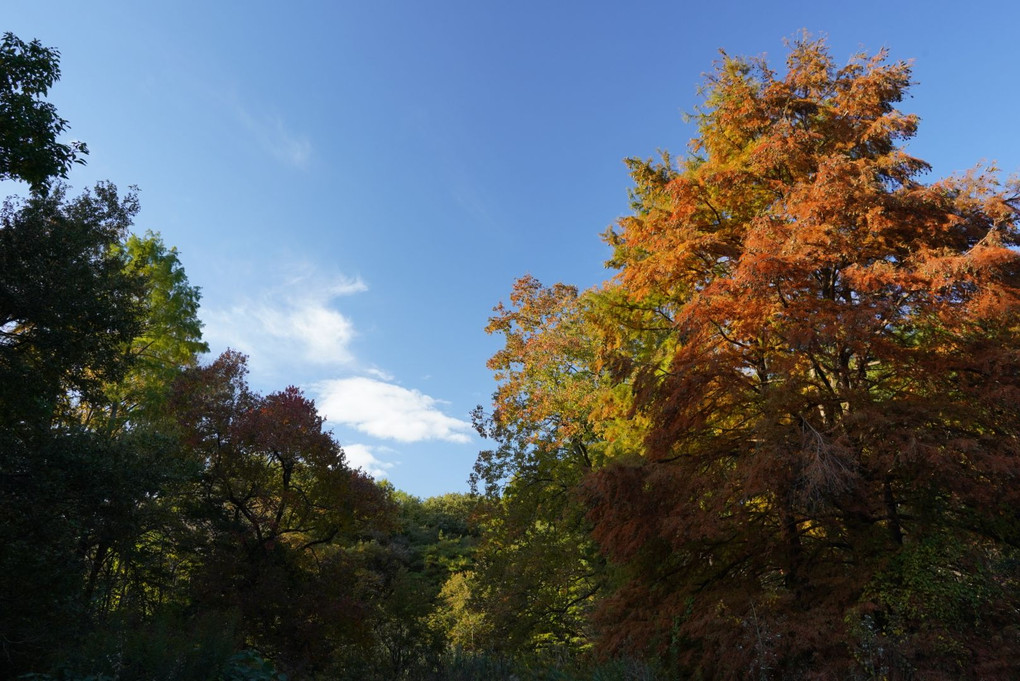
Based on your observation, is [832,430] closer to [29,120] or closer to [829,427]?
[829,427]

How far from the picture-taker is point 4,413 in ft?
34.7

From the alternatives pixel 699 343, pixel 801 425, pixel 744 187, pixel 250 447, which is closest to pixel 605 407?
pixel 699 343

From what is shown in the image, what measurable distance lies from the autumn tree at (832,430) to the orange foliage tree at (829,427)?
0.12 feet

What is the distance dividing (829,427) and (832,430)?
772mm

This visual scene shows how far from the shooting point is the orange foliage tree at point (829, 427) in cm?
716

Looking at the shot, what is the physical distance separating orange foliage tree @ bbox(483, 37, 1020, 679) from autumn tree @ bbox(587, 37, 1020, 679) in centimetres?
4

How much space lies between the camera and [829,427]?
846cm

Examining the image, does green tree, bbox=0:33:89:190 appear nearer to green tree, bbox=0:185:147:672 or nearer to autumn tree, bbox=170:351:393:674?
green tree, bbox=0:185:147:672

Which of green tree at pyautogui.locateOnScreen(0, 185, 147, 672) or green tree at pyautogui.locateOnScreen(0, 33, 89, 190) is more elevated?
green tree at pyautogui.locateOnScreen(0, 33, 89, 190)

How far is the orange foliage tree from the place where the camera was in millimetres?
7164

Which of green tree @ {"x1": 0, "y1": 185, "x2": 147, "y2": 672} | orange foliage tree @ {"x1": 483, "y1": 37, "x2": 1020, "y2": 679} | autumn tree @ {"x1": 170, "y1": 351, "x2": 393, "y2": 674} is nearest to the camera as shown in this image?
orange foliage tree @ {"x1": 483, "y1": 37, "x2": 1020, "y2": 679}

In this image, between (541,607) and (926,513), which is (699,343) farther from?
(541,607)

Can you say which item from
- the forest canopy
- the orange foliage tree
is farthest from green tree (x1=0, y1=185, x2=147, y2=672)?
the orange foliage tree

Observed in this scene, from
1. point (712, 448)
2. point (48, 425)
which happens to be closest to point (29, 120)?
point (48, 425)
